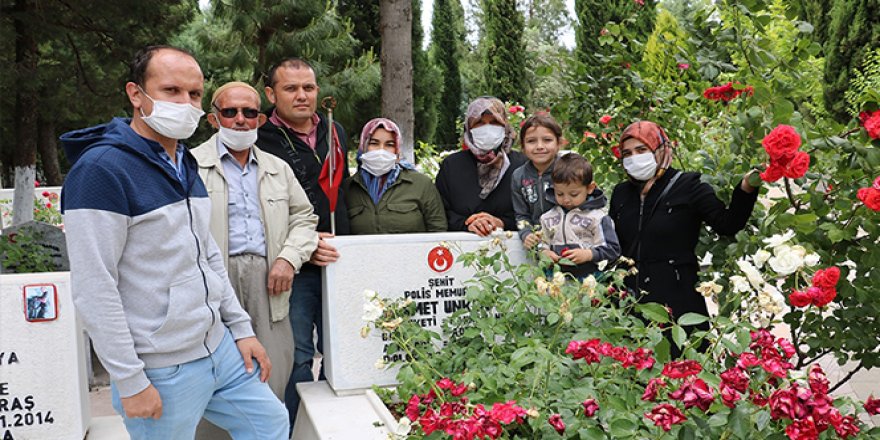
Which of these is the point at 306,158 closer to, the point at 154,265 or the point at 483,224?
the point at 483,224

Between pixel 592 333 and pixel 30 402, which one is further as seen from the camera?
pixel 30 402

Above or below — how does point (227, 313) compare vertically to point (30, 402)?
above

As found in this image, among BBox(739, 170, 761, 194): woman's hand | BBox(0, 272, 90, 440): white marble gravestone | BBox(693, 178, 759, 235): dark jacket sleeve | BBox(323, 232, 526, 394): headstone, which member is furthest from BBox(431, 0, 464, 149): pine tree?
BBox(739, 170, 761, 194): woman's hand

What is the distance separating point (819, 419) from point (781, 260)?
0.67 metres

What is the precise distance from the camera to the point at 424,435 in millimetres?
2221

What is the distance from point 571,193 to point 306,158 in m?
1.34

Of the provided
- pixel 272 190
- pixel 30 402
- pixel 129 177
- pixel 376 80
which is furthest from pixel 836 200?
pixel 376 80

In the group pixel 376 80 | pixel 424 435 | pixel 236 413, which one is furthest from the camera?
pixel 376 80

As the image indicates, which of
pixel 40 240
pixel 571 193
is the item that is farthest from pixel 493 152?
pixel 40 240

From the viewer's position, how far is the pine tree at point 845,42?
39.5ft

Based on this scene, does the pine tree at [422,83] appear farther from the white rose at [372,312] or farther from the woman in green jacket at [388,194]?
the white rose at [372,312]

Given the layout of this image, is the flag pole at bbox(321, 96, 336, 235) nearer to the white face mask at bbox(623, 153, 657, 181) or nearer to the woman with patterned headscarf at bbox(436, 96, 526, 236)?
the woman with patterned headscarf at bbox(436, 96, 526, 236)

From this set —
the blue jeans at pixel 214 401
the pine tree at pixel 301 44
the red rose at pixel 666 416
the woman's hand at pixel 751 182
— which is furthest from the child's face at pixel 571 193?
the pine tree at pixel 301 44

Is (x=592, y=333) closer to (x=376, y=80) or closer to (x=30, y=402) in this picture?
(x=30, y=402)
